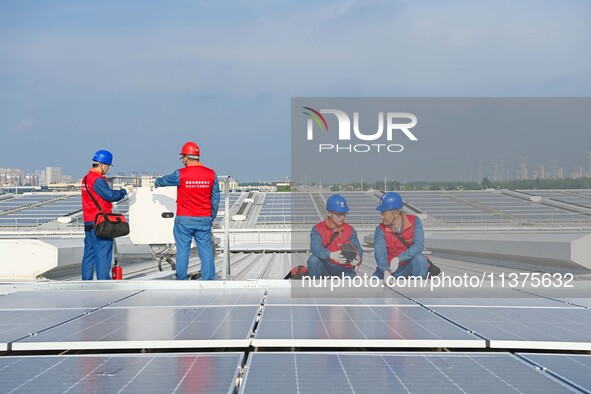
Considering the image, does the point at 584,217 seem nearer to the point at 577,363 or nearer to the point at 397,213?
the point at 397,213

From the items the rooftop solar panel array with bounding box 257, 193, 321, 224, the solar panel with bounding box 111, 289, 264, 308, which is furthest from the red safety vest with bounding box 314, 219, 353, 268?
the solar panel with bounding box 111, 289, 264, 308

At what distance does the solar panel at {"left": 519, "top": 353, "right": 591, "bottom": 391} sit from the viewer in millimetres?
2418

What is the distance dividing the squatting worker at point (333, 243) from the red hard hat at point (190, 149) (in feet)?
5.34

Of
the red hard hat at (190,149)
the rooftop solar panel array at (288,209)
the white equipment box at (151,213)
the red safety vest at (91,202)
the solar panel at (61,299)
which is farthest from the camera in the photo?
the white equipment box at (151,213)

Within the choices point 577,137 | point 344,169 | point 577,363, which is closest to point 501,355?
point 577,363

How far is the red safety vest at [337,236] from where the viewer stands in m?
7.22

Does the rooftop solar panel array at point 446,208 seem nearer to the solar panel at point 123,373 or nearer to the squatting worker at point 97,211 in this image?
the squatting worker at point 97,211

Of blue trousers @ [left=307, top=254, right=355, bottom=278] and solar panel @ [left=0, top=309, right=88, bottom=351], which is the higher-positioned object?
solar panel @ [left=0, top=309, right=88, bottom=351]

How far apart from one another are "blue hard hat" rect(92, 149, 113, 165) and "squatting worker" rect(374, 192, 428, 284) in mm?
3380

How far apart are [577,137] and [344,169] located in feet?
9.99

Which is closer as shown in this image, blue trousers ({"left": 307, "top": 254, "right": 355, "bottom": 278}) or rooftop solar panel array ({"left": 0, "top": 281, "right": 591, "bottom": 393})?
rooftop solar panel array ({"left": 0, "top": 281, "right": 591, "bottom": 393})

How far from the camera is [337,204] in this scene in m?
7.14

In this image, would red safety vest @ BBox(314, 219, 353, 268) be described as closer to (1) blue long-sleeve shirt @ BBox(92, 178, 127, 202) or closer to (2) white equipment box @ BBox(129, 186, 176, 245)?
(2) white equipment box @ BBox(129, 186, 176, 245)

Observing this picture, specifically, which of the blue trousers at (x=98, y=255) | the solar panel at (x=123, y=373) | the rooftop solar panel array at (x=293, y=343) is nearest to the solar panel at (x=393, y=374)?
the rooftop solar panel array at (x=293, y=343)
